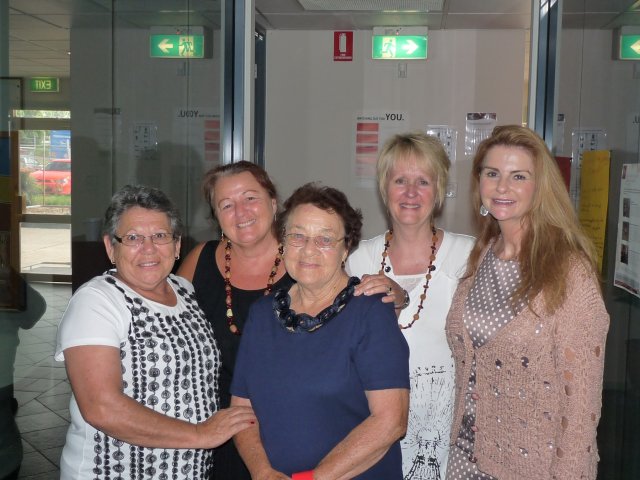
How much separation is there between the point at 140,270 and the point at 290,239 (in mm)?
477

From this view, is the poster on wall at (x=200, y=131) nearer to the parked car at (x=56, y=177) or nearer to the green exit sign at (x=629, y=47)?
the parked car at (x=56, y=177)

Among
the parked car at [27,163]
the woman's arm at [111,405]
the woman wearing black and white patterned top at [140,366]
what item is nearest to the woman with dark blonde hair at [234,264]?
the woman wearing black and white patterned top at [140,366]

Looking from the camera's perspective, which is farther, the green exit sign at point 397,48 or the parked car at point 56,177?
the green exit sign at point 397,48

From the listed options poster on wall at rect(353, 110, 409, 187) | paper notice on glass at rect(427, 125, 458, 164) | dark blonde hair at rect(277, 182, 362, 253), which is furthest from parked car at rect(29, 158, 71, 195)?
paper notice on glass at rect(427, 125, 458, 164)

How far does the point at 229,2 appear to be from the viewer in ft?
13.0

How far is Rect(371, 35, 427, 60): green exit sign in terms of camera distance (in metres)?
5.74

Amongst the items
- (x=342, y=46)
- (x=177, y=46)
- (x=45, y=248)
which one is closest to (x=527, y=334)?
(x=45, y=248)

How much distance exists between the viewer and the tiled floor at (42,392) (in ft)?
10.6

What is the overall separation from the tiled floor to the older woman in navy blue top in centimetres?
147

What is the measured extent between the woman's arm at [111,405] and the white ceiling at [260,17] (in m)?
1.37

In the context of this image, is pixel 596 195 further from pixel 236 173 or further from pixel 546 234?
pixel 236 173

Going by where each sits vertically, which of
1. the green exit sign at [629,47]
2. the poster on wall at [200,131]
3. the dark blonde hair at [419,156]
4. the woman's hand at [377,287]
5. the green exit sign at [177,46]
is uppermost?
the green exit sign at [177,46]

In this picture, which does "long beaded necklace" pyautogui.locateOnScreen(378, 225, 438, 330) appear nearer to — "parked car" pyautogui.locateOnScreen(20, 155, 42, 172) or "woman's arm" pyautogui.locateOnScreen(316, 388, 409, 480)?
"woman's arm" pyautogui.locateOnScreen(316, 388, 409, 480)

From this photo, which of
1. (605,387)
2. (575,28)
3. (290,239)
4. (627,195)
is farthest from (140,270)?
(575,28)
